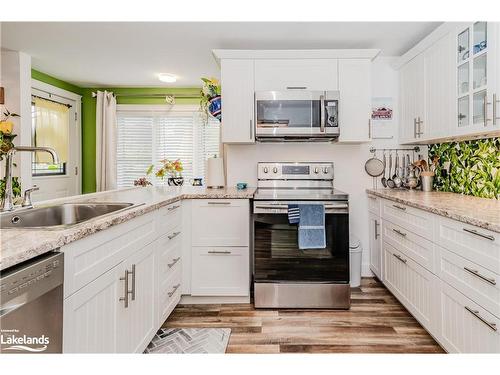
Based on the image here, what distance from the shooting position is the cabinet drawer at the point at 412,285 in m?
2.01

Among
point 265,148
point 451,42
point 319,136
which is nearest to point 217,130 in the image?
point 265,148

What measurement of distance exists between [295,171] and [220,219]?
977 mm

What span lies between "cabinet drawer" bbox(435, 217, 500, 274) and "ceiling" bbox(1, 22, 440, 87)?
67.3 inches

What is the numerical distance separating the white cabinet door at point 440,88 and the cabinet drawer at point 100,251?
7.20 feet

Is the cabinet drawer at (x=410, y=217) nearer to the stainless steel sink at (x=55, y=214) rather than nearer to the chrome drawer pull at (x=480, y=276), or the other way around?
the chrome drawer pull at (x=480, y=276)

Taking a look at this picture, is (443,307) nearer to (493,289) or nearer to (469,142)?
(493,289)

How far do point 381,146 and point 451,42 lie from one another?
1.15 metres

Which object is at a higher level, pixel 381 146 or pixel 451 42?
pixel 451 42

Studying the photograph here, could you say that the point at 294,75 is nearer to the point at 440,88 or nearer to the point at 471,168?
the point at 440,88

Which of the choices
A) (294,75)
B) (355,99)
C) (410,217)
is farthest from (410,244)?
(294,75)

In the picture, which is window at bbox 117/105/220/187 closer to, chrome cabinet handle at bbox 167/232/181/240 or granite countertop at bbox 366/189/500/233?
chrome cabinet handle at bbox 167/232/181/240

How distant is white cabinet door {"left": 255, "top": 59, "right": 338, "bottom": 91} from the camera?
3.02 m

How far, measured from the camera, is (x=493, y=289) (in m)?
1.45
